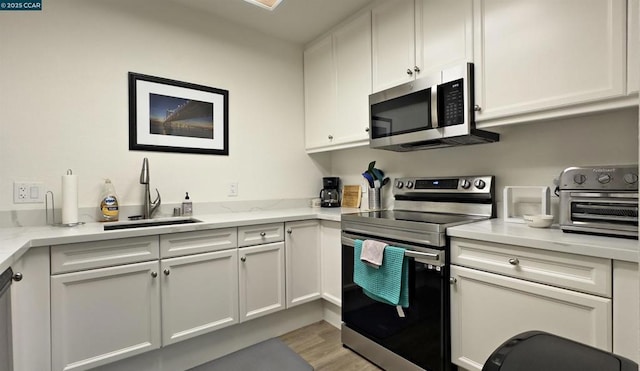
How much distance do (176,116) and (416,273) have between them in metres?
1.89

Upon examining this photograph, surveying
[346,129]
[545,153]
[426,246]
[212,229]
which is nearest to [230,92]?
[346,129]

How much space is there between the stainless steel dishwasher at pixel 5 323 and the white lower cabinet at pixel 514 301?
5.81 ft

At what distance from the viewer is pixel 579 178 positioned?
Result: 53.6 inches

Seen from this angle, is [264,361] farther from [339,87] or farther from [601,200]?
[339,87]

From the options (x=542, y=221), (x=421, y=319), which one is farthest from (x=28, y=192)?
(x=542, y=221)

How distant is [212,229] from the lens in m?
1.85

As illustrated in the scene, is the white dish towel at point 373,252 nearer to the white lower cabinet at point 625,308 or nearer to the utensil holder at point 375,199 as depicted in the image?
the utensil holder at point 375,199

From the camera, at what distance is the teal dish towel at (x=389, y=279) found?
5.28 ft

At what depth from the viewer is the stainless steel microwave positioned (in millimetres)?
1670

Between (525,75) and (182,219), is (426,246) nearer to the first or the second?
(525,75)

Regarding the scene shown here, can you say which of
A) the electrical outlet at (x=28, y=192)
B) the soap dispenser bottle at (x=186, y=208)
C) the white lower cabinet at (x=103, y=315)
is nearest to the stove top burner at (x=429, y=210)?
the soap dispenser bottle at (x=186, y=208)

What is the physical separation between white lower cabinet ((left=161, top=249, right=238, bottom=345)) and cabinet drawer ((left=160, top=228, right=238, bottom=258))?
33 millimetres

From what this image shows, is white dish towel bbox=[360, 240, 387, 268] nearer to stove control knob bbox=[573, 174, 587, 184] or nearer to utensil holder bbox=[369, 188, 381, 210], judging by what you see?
utensil holder bbox=[369, 188, 381, 210]

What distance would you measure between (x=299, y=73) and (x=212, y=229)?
1.72 metres
